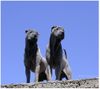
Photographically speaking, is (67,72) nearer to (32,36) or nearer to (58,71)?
(58,71)

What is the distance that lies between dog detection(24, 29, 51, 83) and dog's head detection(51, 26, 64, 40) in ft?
2.30

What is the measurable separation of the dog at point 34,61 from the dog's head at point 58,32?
700mm

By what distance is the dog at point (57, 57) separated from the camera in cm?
2181

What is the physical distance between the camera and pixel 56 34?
854 inches

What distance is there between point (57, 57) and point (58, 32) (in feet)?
3.17

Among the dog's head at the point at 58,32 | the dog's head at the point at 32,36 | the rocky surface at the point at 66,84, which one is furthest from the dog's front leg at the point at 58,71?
the rocky surface at the point at 66,84

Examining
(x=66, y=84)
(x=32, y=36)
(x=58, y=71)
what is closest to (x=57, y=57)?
(x=58, y=71)

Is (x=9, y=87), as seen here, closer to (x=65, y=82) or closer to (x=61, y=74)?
(x=65, y=82)

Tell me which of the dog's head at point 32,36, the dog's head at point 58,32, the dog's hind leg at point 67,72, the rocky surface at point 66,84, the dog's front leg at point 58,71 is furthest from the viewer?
the dog's hind leg at point 67,72

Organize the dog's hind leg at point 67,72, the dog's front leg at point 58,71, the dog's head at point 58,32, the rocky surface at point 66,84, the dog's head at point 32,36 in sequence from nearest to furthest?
the rocky surface at point 66,84 → the dog's head at point 32,36 → the dog's head at point 58,32 → the dog's front leg at point 58,71 → the dog's hind leg at point 67,72

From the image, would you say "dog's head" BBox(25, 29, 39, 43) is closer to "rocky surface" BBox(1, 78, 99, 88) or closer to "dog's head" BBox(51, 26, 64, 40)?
"dog's head" BBox(51, 26, 64, 40)

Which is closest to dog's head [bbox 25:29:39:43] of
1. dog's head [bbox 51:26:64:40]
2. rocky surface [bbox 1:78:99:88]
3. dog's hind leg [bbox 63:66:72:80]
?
dog's head [bbox 51:26:64:40]

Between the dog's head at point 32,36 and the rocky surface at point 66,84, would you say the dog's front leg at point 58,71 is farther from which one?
the rocky surface at point 66,84

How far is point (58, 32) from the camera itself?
2161 cm
